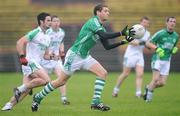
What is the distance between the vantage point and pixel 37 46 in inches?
605

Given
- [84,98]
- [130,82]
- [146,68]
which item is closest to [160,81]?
[84,98]

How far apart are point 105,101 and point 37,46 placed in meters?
3.12

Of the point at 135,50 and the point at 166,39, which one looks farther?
the point at 135,50

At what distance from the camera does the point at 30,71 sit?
14758 mm

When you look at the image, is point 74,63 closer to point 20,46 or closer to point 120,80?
point 20,46

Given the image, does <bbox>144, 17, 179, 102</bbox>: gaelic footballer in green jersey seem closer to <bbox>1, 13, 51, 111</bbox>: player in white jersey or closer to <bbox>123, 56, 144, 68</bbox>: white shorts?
<bbox>123, 56, 144, 68</bbox>: white shorts

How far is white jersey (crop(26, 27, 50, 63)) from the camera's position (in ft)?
49.2

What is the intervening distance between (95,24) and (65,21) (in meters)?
18.7

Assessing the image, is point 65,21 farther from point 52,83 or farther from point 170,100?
point 52,83

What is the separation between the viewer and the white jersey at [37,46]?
15008mm

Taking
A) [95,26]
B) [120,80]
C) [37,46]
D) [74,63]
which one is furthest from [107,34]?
[120,80]

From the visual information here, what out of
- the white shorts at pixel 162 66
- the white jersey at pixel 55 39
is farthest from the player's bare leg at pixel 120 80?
the white jersey at pixel 55 39

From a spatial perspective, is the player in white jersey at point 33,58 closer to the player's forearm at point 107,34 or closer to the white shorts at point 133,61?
the player's forearm at point 107,34

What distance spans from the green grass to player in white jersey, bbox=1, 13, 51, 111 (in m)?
0.44
